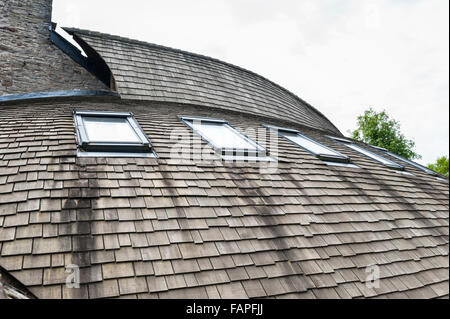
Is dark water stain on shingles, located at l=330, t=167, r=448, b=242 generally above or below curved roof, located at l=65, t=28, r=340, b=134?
below

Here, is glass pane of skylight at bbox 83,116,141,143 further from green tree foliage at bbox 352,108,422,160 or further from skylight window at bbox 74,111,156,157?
green tree foliage at bbox 352,108,422,160

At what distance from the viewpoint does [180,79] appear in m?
6.40

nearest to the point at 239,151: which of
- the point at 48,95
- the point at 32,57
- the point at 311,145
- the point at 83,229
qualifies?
the point at 311,145

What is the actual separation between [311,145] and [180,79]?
10.5ft

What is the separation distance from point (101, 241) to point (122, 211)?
0.34 meters

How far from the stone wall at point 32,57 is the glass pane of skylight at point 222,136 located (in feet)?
12.3

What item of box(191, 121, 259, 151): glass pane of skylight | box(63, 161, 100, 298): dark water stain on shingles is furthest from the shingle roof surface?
box(191, 121, 259, 151): glass pane of skylight

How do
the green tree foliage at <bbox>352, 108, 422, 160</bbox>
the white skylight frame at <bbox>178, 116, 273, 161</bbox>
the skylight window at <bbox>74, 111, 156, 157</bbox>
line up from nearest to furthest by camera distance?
the skylight window at <bbox>74, 111, 156, 157</bbox> < the white skylight frame at <bbox>178, 116, 273, 161</bbox> < the green tree foliage at <bbox>352, 108, 422, 160</bbox>

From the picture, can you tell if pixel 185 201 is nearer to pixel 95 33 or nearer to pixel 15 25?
pixel 95 33

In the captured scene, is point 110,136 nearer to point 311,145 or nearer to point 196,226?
point 196,226

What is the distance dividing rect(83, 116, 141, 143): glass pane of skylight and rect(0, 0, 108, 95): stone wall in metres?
3.38

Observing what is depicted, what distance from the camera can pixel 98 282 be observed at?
74.2 inches

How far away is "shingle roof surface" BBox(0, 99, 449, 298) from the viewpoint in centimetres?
201
